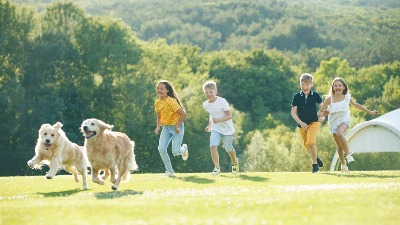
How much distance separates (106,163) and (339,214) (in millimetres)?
7266

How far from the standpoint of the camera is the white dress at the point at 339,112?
2184 centimetres

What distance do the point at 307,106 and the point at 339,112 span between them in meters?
0.87

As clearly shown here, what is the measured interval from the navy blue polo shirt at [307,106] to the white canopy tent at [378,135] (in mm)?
24723

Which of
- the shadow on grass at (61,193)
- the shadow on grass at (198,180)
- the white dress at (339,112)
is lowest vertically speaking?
the shadow on grass at (61,193)

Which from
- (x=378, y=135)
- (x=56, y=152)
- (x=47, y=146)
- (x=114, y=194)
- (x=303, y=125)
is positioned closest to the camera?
(x=114, y=194)

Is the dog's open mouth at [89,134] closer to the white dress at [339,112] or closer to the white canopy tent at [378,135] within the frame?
the white dress at [339,112]

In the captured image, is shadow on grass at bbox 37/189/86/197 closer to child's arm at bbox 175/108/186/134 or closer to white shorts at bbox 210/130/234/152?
child's arm at bbox 175/108/186/134

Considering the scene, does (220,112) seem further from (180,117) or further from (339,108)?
(339,108)

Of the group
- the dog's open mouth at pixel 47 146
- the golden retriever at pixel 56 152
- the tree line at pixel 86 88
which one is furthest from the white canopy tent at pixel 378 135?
the dog's open mouth at pixel 47 146

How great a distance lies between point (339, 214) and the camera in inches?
434

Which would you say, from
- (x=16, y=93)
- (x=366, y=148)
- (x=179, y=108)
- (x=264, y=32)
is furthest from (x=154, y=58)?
(x=264, y=32)

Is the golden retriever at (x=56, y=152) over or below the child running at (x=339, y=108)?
below

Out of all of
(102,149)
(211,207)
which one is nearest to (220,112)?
(102,149)

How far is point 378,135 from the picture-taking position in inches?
1870
